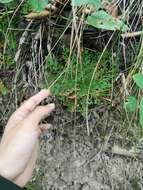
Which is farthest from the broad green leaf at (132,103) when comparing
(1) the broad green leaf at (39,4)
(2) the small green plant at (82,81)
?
(1) the broad green leaf at (39,4)

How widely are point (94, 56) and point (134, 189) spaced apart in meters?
0.51

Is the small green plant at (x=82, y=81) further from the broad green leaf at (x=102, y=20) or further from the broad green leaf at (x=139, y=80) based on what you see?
the broad green leaf at (x=139, y=80)

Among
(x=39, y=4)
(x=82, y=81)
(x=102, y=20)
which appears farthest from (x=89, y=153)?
(x=39, y=4)

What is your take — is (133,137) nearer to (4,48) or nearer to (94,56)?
(94,56)

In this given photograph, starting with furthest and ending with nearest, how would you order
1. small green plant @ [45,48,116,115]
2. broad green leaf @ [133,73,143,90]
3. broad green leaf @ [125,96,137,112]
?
1. small green plant @ [45,48,116,115]
2. broad green leaf @ [125,96,137,112]
3. broad green leaf @ [133,73,143,90]

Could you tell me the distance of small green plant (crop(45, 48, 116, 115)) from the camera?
6.12 ft

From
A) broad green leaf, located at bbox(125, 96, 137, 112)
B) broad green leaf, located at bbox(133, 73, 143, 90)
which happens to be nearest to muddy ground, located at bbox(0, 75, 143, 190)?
broad green leaf, located at bbox(125, 96, 137, 112)

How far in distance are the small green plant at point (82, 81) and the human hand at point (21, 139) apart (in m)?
0.13

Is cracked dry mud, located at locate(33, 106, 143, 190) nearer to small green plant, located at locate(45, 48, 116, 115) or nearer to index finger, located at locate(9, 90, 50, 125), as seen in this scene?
small green plant, located at locate(45, 48, 116, 115)

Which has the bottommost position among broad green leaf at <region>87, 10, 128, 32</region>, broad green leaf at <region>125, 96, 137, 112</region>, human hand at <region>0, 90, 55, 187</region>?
human hand at <region>0, 90, 55, 187</region>

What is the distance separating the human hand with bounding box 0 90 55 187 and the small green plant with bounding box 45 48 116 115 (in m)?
0.13

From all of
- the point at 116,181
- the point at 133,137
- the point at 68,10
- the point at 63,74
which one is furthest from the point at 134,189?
the point at 68,10

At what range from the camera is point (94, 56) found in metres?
1.91

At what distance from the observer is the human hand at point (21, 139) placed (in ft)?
5.47
